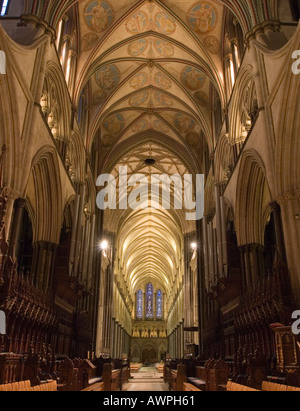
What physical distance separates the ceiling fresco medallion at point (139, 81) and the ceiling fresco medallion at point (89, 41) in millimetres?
3551

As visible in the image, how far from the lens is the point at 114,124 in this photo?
2177 centimetres

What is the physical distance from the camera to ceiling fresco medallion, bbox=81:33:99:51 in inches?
607

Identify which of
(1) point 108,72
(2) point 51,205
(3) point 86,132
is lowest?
(2) point 51,205

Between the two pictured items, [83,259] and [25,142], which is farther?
[83,259]

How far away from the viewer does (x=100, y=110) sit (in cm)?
1853

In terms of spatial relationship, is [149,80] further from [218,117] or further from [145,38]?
[218,117]

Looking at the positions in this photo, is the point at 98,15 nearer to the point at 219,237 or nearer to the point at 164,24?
the point at 164,24

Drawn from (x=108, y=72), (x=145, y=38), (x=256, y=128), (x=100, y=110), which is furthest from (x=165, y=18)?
(x=256, y=128)

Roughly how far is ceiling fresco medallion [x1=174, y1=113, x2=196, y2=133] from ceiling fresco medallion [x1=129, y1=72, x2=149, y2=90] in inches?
120

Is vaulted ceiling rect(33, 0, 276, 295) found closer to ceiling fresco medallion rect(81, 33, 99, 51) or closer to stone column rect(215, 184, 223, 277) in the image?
ceiling fresco medallion rect(81, 33, 99, 51)

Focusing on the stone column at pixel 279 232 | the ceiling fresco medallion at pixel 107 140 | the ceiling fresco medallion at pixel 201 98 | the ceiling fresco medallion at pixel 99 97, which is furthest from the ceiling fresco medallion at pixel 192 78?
the stone column at pixel 279 232

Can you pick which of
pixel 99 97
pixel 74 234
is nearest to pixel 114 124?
pixel 99 97

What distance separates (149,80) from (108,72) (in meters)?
2.35
